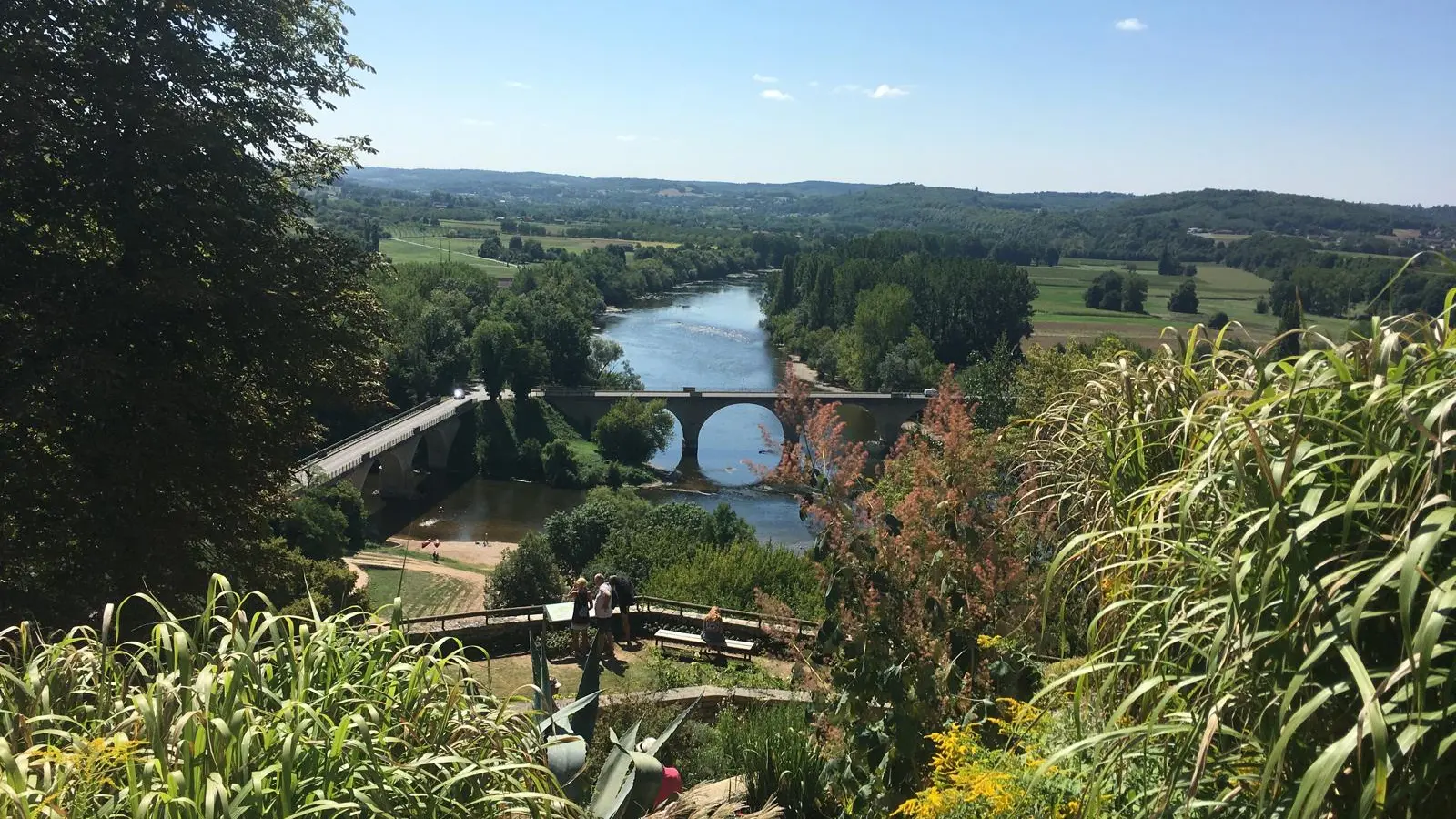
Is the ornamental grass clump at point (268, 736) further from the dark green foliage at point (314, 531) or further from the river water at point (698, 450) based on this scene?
the dark green foliage at point (314, 531)

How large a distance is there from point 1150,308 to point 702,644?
85.3 m

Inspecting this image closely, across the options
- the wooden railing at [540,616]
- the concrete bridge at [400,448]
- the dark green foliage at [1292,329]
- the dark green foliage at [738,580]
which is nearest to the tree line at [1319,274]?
the dark green foliage at [1292,329]

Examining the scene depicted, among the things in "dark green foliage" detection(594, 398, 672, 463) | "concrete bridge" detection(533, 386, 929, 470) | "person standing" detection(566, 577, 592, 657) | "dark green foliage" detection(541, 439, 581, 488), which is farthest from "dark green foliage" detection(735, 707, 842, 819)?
"concrete bridge" detection(533, 386, 929, 470)

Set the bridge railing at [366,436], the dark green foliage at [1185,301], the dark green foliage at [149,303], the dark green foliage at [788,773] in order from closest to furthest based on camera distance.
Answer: the dark green foliage at [788,773]
the dark green foliage at [149,303]
the bridge railing at [366,436]
the dark green foliage at [1185,301]

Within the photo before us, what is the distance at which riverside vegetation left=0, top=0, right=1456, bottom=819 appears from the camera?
8.20ft

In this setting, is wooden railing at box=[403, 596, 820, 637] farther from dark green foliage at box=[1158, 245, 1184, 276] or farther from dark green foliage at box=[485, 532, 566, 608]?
dark green foliage at box=[1158, 245, 1184, 276]

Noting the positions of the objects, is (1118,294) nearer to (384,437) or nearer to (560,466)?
(560,466)

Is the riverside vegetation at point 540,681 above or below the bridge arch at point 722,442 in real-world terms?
above

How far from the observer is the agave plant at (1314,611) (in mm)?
2197

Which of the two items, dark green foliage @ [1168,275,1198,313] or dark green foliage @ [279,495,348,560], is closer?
dark green foliage @ [279,495,348,560]

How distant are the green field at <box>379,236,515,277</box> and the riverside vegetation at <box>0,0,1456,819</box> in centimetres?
9226

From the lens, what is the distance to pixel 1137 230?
179125 mm

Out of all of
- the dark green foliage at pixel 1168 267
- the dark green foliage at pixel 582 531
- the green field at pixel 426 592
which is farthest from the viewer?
the dark green foliage at pixel 1168 267

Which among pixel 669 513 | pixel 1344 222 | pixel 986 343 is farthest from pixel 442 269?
pixel 1344 222
